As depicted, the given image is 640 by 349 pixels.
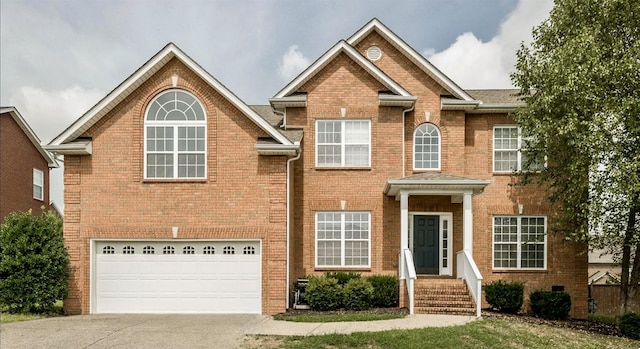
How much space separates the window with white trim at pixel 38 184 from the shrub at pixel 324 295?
19.6m

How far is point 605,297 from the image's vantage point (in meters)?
21.6

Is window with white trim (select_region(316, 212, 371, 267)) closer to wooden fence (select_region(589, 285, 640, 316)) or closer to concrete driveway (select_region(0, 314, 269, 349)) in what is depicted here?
concrete driveway (select_region(0, 314, 269, 349))

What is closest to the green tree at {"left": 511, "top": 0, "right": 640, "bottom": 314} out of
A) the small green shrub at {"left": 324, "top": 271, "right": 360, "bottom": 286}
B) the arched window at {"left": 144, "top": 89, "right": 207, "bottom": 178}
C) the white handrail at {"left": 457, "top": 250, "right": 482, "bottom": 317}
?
the white handrail at {"left": 457, "top": 250, "right": 482, "bottom": 317}

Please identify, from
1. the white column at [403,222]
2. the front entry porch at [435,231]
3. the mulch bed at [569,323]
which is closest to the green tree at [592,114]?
the mulch bed at [569,323]

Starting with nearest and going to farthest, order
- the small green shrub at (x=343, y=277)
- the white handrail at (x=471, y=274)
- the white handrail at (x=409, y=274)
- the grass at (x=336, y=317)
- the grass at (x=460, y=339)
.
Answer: the grass at (x=460, y=339) < the grass at (x=336, y=317) < the white handrail at (x=471, y=274) < the white handrail at (x=409, y=274) < the small green shrub at (x=343, y=277)

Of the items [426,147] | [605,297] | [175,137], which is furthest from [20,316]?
[605,297]

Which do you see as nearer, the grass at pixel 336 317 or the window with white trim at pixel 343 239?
the grass at pixel 336 317

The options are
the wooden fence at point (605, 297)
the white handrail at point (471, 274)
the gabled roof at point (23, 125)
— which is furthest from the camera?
the gabled roof at point (23, 125)

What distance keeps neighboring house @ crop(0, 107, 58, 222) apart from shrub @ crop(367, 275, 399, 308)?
1696cm

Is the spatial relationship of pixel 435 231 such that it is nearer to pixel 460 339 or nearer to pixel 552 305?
pixel 552 305

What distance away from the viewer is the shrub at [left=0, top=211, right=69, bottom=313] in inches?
582

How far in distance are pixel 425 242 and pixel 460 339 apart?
660cm

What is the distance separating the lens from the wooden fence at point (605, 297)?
21188mm

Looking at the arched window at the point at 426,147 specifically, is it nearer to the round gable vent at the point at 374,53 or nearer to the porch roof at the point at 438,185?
the porch roof at the point at 438,185
